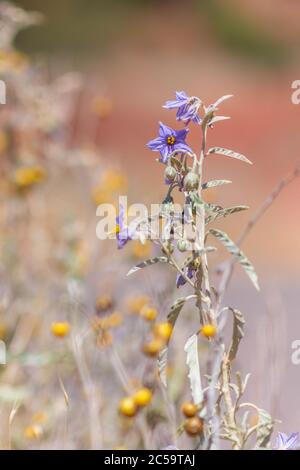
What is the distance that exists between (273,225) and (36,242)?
1.80 meters

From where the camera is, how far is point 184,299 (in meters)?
0.91

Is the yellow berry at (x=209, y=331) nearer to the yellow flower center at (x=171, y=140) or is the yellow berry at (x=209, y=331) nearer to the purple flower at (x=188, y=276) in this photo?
the purple flower at (x=188, y=276)

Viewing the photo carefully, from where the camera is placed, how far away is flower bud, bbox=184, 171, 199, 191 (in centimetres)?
89

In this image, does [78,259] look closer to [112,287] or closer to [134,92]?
[112,287]

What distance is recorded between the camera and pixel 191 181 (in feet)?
2.92

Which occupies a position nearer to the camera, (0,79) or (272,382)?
(272,382)

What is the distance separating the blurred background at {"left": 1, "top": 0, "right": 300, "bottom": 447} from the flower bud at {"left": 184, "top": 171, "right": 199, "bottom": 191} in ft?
1.92

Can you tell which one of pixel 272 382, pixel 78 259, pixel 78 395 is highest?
pixel 78 259

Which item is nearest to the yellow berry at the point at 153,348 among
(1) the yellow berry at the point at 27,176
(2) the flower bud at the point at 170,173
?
(2) the flower bud at the point at 170,173

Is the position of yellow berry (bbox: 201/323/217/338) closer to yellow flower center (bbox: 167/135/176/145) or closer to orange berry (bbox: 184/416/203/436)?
orange berry (bbox: 184/416/203/436)

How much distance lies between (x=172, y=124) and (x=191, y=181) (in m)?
A: 3.16

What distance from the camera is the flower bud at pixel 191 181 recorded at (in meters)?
0.89

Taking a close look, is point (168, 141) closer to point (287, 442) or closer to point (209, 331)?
point (209, 331)
